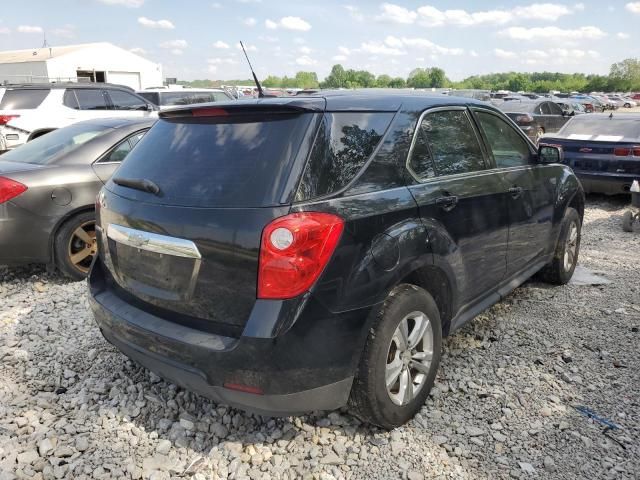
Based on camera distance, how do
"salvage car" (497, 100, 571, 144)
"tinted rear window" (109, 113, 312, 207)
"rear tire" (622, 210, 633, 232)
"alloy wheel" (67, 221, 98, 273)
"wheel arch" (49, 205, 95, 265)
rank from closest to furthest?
1. "tinted rear window" (109, 113, 312, 207)
2. "wheel arch" (49, 205, 95, 265)
3. "alloy wheel" (67, 221, 98, 273)
4. "rear tire" (622, 210, 633, 232)
5. "salvage car" (497, 100, 571, 144)

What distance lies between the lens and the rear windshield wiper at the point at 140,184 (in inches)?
102

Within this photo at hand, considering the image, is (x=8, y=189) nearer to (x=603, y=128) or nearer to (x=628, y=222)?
(x=628, y=222)

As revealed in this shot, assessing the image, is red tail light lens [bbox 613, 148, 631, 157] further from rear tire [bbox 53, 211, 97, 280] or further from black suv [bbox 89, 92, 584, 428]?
rear tire [bbox 53, 211, 97, 280]

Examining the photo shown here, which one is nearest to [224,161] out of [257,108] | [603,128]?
[257,108]

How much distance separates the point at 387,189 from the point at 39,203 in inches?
137

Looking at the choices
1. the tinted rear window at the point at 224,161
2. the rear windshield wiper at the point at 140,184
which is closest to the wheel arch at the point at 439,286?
the tinted rear window at the point at 224,161

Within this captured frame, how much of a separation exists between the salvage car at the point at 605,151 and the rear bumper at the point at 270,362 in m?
7.14

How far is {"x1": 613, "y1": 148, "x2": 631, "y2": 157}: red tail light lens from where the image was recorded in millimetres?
7836

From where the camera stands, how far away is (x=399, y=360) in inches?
105

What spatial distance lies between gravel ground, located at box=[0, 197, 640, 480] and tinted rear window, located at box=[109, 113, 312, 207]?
123cm

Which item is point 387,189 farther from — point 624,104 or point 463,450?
point 624,104

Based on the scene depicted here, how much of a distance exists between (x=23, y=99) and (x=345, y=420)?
10.8 metres

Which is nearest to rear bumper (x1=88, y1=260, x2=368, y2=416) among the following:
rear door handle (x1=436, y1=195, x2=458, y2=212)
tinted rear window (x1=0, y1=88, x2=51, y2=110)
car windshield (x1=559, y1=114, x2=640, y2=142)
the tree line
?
rear door handle (x1=436, y1=195, x2=458, y2=212)

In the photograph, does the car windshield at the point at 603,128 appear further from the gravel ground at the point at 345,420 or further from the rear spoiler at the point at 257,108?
the rear spoiler at the point at 257,108
